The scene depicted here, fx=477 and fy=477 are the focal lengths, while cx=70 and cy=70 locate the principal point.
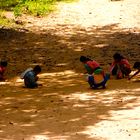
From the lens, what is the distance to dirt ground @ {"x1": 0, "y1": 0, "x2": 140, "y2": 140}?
9586 millimetres

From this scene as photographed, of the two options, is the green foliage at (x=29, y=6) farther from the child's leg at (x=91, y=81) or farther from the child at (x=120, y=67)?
the child's leg at (x=91, y=81)

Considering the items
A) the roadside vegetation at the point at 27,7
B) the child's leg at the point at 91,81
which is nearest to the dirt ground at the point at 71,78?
the child's leg at the point at 91,81

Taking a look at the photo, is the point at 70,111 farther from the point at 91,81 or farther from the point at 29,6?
the point at 29,6

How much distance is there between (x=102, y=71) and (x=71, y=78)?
220cm

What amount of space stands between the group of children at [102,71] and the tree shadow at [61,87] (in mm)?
283

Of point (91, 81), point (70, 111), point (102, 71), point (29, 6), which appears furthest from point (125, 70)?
point (29, 6)

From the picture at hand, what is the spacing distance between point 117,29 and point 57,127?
14.4 meters

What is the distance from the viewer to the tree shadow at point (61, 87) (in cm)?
983

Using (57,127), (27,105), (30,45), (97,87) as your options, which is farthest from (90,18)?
(57,127)

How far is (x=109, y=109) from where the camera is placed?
35.5ft

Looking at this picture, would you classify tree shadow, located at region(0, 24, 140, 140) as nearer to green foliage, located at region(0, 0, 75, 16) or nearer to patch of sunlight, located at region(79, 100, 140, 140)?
patch of sunlight, located at region(79, 100, 140, 140)

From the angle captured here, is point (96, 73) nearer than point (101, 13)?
Yes

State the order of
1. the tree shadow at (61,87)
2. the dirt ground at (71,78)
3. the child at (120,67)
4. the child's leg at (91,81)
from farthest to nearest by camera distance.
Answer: the child at (120,67) → the child's leg at (91,81) → the tree shadow at (61,87) → the dirt ground at (71,78)

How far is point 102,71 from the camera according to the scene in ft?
42.8
